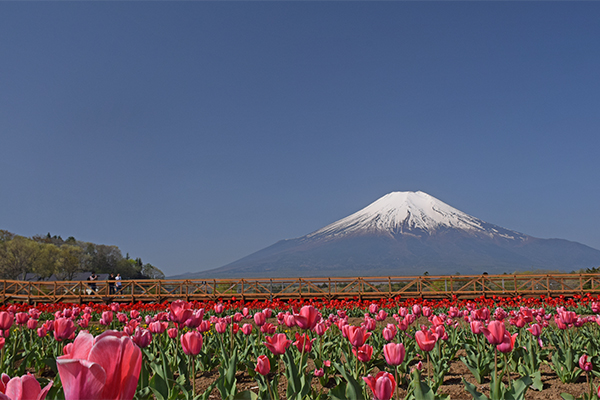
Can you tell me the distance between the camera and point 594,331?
7820 mm

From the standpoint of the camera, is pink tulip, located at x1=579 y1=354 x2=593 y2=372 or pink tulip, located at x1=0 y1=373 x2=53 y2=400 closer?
pink tulip, located at x1=0 y1=373 x2=53 y2=400

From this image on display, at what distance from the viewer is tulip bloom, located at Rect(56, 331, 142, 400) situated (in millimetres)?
896

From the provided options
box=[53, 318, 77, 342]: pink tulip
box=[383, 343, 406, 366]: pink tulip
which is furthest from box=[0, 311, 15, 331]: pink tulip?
box=[383, 343, 406, 366]: pink tulip

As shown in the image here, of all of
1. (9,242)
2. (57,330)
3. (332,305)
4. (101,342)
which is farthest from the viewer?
(9,242)

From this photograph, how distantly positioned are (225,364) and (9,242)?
75.6 metres

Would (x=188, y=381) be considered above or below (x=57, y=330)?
below

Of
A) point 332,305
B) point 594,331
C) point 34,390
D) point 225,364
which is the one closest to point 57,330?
point 225,364

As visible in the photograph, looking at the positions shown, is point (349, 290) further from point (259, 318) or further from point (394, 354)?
point (394, 354)

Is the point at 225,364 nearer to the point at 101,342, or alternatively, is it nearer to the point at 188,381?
the point at 188,381

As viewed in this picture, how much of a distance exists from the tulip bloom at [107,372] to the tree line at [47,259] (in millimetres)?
76214

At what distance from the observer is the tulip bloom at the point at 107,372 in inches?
35.3

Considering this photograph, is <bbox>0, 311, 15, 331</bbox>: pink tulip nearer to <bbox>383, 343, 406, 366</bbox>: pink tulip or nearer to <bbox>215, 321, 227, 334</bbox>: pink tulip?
<bbox>215, 321, 227, 334</bbox>: pink tulip

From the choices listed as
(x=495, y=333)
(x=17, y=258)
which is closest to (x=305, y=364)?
(x=495, y=333)

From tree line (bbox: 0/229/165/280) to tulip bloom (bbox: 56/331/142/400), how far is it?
250ft
